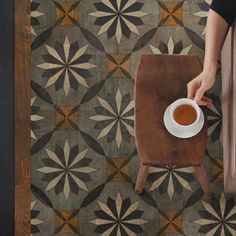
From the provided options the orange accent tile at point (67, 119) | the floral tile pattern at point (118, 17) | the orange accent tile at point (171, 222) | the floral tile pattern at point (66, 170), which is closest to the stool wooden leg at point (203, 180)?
the orange accent tile at point (171, 222)

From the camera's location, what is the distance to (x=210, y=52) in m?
1.57

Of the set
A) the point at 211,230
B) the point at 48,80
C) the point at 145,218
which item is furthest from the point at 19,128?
the point at 211,230

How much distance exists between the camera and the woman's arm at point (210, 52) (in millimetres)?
1548

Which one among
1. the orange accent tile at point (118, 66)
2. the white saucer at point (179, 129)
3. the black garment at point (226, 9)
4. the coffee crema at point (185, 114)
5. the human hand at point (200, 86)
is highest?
the black garment at point (226, 9)

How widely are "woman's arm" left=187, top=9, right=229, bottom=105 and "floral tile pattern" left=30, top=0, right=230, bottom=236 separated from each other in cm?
47

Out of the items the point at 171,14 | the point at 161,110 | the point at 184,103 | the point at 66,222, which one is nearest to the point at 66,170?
the point at 66,222

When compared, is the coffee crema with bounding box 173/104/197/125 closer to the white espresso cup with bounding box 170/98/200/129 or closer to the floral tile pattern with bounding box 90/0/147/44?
the white espresso cup with bounding box 170/98/200/129

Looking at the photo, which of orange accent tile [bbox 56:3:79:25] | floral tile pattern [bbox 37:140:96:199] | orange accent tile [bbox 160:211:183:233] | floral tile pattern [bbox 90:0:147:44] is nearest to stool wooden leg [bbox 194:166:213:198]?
orange accent tile [bbox 160:211:183:233]

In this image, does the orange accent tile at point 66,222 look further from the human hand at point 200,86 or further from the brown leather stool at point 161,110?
the human hand at point 200,86

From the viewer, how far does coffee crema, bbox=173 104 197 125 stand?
1.59m

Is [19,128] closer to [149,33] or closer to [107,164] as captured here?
[107,164]
